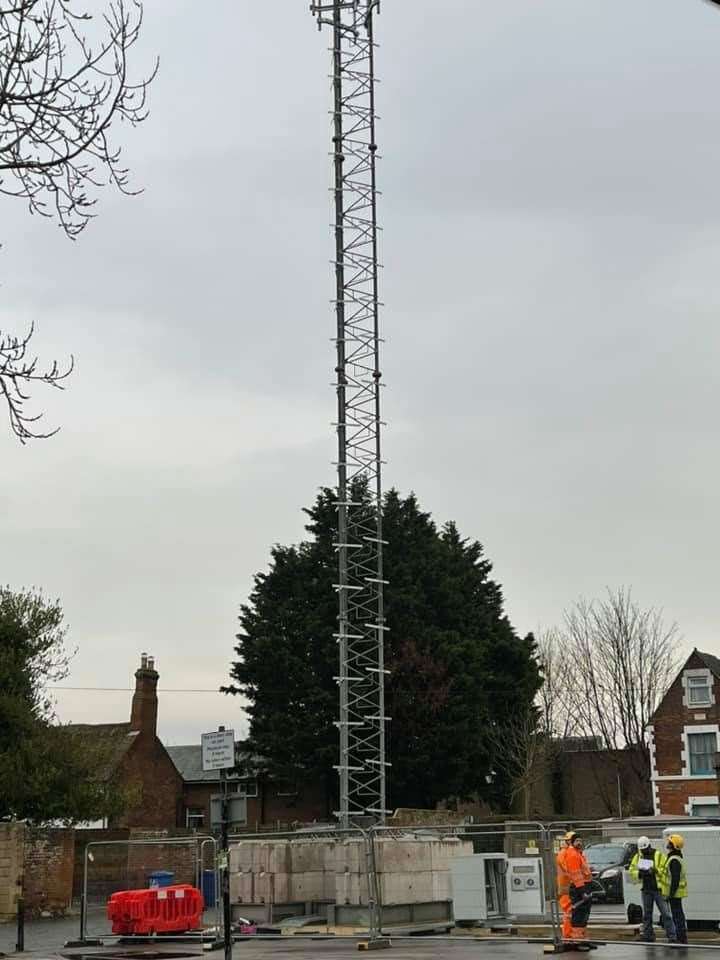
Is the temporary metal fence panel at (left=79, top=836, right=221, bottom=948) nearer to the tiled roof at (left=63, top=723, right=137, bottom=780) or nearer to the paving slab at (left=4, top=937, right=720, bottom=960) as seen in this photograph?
the tiled roof at (left=63, top=723, right=137, bottom=780)

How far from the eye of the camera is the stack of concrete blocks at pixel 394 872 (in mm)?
23406

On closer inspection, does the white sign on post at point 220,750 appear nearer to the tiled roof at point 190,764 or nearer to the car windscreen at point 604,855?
the car windscreen at point 604,855

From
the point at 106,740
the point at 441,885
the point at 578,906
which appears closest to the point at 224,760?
the point at 578,906

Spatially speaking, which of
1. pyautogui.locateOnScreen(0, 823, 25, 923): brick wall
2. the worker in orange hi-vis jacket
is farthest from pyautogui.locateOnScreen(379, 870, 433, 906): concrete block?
pyautogui.locateOnScreen(0, 823, 25, 923): brick wall

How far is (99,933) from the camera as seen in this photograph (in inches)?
1120

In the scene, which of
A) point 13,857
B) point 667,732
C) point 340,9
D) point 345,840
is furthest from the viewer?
point 667,732

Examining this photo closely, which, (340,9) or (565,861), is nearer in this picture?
(565,861)

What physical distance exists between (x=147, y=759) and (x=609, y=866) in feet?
101

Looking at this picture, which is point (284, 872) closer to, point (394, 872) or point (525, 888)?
point (394, 872)

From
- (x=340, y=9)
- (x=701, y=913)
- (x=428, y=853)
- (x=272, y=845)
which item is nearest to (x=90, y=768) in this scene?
(x=272, y=845)

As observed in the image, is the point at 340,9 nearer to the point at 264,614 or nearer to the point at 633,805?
the point at 264,614

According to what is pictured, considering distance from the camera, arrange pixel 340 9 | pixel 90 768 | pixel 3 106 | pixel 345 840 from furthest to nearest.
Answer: pixel 340 9 → pixel 90 768 → pixel 345 840 → pixel 3 106

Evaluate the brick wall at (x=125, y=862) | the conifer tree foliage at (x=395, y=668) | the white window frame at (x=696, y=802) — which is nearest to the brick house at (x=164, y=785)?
the conifer tree foliage at (x=395, y=668)

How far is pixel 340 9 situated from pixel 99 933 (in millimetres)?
27550
